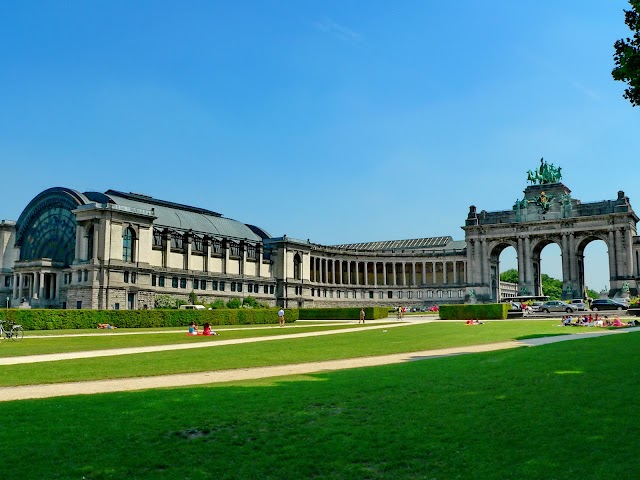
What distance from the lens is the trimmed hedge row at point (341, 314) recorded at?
9504cm

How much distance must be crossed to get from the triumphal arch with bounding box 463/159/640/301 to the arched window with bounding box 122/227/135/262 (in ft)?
273

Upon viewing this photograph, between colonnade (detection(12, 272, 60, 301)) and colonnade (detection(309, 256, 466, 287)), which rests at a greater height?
colonnade (detection(309, 256, 466, 287))

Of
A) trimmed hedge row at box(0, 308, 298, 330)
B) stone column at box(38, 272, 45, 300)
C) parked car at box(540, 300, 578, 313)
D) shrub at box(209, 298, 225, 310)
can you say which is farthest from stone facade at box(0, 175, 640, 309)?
parked car at box(540, 300, 578, 313)

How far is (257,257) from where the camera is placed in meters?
134

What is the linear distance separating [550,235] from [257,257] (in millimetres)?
69988

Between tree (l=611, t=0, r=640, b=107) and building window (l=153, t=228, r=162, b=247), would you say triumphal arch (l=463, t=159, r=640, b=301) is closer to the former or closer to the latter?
building window (l=153, t=228, r=162, b=247)

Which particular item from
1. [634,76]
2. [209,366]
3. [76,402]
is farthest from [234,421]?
[634,76]

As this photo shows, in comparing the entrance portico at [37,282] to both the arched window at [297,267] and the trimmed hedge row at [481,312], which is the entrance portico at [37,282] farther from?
the trimmed hedge row at [481,312]

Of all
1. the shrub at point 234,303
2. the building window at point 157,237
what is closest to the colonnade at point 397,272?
the shrub at point 234,303

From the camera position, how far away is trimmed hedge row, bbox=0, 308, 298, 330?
198 ft

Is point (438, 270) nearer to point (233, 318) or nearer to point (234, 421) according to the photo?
point (233, 318)

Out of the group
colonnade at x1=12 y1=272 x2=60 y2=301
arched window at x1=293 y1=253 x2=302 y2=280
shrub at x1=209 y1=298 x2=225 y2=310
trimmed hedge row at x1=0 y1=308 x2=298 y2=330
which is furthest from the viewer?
arched window at x1=293 y1=253 x2=302 y2=280

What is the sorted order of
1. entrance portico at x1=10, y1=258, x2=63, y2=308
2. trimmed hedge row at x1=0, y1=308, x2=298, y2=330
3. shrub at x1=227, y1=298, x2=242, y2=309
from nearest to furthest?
1. trimmed hedge row at x1=0, y1=308, x2=298, y2=330
2. entrance portico at x1=10, y1=258, x2=63, y2=308
3. shrub at x1=227, y1=298, x2=242, y2=309

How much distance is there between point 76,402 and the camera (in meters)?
16.8
